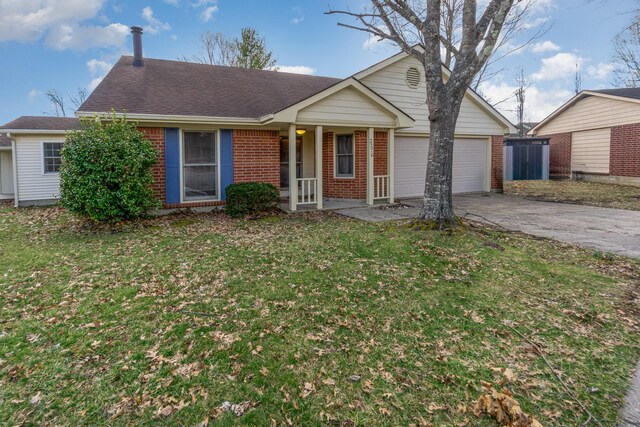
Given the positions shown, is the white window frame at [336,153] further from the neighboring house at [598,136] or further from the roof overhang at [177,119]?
the neighboring house at [598,136]

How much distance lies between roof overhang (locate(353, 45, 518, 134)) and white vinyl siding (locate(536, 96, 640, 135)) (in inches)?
248

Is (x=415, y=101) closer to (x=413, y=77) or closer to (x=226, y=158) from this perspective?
(x=413, y=77)

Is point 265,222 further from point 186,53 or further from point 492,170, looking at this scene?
point 186,53

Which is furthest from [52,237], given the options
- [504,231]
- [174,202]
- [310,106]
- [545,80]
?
[545,80]

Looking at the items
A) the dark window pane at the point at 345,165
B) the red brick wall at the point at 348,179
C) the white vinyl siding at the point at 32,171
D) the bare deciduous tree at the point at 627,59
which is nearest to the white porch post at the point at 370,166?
the red brick wall at the point at 348,179

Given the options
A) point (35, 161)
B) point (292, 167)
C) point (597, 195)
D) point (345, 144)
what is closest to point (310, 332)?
point (292, 167)

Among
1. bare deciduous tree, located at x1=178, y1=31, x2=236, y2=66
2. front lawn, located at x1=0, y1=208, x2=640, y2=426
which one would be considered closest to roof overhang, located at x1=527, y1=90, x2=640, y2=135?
front lawn, located at x1=0, y1=208, x2=640, y2=426

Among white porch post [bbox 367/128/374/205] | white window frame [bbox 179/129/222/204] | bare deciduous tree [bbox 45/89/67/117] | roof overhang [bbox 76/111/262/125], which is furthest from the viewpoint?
bare deciduous tree [bbox 45/89/67/117]

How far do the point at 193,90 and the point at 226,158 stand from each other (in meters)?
2.72

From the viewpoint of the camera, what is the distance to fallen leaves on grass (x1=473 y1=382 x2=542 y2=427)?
2.38 metres

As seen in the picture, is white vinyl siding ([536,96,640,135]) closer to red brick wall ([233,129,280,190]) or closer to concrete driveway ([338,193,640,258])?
concrete driveway ([338,193,640,258])

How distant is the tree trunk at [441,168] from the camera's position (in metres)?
7.44

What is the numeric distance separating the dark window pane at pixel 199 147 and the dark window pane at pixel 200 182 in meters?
0.22

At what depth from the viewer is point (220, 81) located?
1256 centimetres
